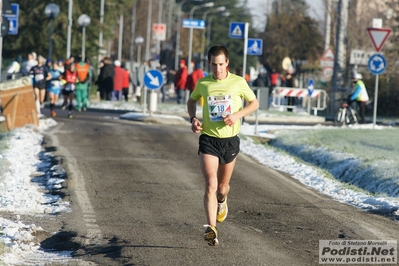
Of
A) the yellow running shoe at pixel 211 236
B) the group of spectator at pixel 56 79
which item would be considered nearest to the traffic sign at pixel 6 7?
the group of spectator at pixel 56 79

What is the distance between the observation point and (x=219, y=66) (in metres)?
8.63

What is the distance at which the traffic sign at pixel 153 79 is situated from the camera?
2756 centimetres

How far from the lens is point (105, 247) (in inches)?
333

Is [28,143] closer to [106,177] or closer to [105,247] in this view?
[106,177]

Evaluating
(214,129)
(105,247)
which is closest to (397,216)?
(214,129)

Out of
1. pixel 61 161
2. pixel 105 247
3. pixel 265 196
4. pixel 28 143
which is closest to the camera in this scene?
pixel 105 247

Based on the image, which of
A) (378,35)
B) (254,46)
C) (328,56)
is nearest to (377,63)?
(378,35)

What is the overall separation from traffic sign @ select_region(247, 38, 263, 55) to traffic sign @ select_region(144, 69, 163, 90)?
9.79 feet

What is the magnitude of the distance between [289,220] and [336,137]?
1255 centimetres

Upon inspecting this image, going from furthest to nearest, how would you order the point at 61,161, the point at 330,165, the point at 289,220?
the point at 330,165 → the point at 61,161 → the point at 289,220

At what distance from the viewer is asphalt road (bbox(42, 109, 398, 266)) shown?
825cm

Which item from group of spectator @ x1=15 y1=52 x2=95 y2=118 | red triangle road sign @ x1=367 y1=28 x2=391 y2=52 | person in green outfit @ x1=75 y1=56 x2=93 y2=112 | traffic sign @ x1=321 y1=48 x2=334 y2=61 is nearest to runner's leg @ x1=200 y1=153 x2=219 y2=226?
red triangle road sign @ x1=367 y1=28 x2=391 y2=52

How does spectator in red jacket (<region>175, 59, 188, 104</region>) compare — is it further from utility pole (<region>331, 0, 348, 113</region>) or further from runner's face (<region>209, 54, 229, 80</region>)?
runner's face (<region>209, 54, 229, 80</region>)

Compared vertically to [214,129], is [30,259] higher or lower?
lower
